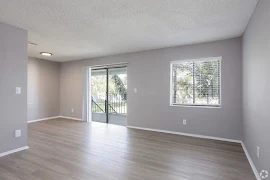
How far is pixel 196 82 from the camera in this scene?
159 inches

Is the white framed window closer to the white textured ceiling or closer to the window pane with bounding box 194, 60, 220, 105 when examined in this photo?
the window pane with bounding box 194, 60, 220, 105

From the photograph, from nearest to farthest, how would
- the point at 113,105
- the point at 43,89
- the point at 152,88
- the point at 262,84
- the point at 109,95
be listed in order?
the point at 262,84, the point at 152,88, the point at 109,95, the point at 113,105, the point at 43,89

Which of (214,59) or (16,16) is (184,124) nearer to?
(214,59)

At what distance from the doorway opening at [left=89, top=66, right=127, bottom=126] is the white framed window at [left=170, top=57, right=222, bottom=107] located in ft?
5.80

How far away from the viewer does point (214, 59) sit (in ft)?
12.4

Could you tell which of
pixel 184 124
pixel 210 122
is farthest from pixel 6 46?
pixel 210 122

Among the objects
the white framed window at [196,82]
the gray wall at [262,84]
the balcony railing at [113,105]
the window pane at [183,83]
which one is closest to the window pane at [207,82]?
the white framed window at [196,82]

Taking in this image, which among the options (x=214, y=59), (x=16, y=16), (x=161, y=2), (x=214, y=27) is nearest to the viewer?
(x=161, y=2)

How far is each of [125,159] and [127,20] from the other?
232 centimetres

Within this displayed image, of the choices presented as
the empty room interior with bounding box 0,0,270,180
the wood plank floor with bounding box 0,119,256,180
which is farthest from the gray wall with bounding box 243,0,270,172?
the wood plank floor with bounding box 0,119,256,180

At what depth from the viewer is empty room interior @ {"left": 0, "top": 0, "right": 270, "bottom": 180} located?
86.3 inches

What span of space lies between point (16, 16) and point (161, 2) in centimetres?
226

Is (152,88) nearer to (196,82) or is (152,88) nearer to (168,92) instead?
(168,92)

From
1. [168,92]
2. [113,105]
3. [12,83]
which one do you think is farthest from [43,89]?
[168,92]
